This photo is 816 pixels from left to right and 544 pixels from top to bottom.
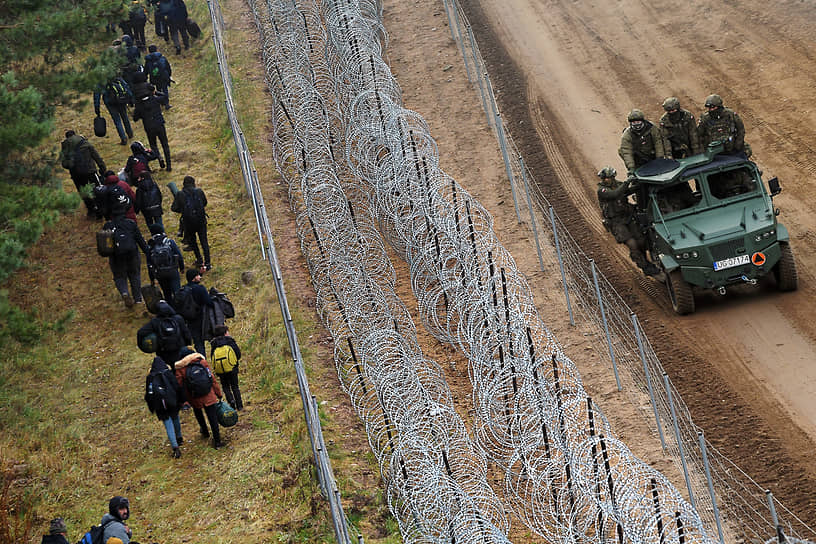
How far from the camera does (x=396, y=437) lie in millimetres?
13906

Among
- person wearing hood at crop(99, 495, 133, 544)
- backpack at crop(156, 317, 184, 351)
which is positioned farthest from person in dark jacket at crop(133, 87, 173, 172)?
person wearing hood at crop(99, 495, 133, 544)

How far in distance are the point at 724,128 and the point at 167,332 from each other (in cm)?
884

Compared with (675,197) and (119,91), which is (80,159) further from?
(675,197)

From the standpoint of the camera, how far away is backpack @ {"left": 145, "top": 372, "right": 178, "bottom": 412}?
14148mm

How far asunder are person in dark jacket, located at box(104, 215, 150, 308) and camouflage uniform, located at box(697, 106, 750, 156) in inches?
347

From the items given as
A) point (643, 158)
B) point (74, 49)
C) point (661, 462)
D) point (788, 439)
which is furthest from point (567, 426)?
point (74, 49)

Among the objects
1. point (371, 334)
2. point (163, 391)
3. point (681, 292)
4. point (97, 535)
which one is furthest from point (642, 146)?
point (97, 535)

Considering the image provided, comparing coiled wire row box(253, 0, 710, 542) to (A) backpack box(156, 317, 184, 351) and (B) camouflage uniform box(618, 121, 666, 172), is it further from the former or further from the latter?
(B) camouflage uniform box(618, 121, 666, 172)

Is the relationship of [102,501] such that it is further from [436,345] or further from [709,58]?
[709,58]

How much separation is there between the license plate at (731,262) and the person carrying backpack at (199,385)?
23.0 feet

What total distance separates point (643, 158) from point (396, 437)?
6716 millimetres

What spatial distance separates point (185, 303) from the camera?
628 inches

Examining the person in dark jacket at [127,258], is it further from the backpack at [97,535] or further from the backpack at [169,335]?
the backpack at [97,535]

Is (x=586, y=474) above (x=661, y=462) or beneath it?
above
